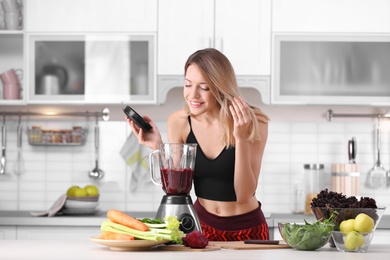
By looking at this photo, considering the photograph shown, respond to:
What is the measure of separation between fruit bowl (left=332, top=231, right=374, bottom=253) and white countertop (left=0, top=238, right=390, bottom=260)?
0.03m

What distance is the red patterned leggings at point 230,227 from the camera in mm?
3131

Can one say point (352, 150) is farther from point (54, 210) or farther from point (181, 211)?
point (181, 211)

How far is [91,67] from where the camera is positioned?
4527 millimetres

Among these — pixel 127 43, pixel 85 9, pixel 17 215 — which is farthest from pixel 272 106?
pixel 17 215

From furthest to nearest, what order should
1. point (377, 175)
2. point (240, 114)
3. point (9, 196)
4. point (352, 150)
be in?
point (9, 196) < point (377, 175) < point (352, 150) < point (240, 114)

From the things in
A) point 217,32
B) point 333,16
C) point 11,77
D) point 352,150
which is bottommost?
point 352,150

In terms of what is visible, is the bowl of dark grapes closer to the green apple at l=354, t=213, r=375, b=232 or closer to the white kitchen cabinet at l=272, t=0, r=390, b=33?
the green apple at l=354, t=213, r=375, b=232

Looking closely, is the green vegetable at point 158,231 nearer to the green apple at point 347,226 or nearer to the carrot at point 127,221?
the carrot at point 127,221

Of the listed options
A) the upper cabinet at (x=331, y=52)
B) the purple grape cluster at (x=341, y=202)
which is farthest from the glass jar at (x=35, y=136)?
the purple grape cluster at (x=341, y=202)

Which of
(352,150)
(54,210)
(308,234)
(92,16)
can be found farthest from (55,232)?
(308,234)

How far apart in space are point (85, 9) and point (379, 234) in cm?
210

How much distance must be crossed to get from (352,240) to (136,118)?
0.85 metres

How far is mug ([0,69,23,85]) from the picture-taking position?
15.0 feet

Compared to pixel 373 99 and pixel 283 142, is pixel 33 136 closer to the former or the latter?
pixel 283 142
